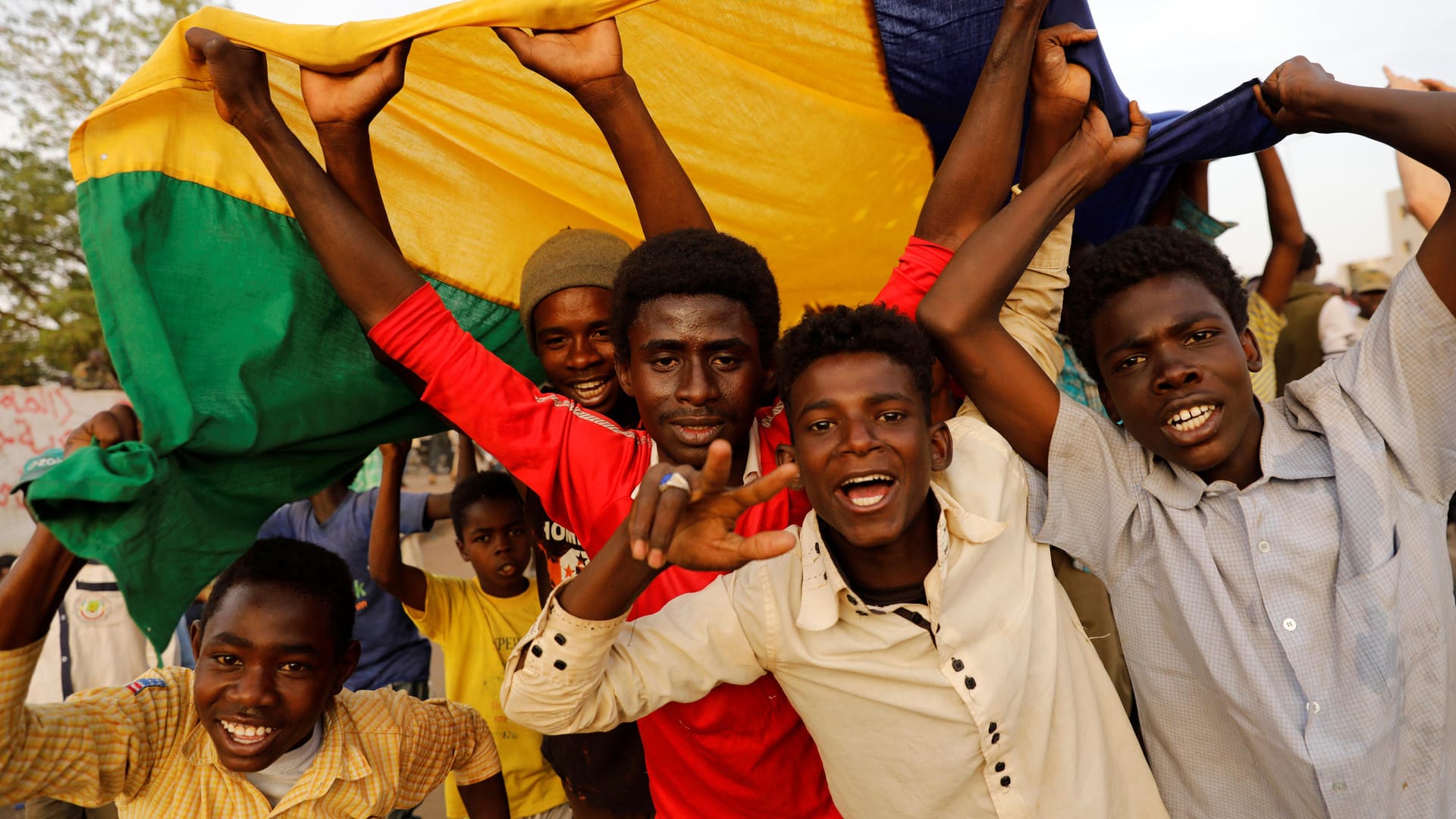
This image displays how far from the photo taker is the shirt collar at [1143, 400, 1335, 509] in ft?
6.30

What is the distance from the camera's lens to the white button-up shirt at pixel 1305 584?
5.83 feet

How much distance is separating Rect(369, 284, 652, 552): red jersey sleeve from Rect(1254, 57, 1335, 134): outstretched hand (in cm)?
168

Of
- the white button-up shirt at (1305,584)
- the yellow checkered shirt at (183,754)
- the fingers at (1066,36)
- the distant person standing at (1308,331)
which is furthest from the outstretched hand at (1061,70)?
the distant person standing at (1308,331)

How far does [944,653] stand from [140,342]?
6.19 ft

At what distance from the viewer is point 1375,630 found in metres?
1.76

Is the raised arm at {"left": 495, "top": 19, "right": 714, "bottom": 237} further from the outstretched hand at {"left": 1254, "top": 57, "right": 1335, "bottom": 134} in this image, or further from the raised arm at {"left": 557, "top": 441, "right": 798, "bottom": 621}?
the outstretched hand at {"left": 1254, "top": 57, "right": 1335, "bottom": 134}

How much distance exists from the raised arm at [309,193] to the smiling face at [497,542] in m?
1.84

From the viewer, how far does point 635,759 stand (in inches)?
111

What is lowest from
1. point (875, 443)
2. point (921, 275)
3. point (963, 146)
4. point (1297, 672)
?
point (1297, 672)

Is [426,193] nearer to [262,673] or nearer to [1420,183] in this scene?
[262,673]

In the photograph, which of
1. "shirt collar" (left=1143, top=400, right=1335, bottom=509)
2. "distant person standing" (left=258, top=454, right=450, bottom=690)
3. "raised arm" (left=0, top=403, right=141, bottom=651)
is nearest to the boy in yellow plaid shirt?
"raised arm" (left=0, top=403, right=141, bottom=651)

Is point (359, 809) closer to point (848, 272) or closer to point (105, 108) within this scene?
point (105, 108)

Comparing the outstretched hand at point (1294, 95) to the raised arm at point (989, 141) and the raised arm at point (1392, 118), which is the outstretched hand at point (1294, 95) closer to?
the raised arm at point (1392, 118)

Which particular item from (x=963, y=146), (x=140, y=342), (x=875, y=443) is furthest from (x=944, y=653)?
(x=140, y=342)
